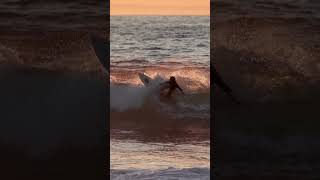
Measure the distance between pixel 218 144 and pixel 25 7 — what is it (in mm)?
2389

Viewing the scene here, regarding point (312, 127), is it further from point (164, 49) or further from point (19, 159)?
point (164, 49)

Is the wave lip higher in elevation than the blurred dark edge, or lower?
lower

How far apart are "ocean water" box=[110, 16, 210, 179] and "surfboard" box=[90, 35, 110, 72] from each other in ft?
7.96

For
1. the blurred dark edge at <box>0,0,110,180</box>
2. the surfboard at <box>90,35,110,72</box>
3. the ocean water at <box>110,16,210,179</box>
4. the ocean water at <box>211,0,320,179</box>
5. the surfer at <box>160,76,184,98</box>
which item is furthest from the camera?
the surfer at <box>160,76,184,98</box>

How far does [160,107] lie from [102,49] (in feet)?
35.5

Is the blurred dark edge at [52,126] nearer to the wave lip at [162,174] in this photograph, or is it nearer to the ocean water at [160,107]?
the wave lip at [162,174]

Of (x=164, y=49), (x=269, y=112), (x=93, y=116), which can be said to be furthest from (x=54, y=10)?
(x=164, y=49)

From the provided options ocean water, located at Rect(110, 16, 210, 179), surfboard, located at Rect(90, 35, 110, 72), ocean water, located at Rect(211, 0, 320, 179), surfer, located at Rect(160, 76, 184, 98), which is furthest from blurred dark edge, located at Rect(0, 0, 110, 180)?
surfer, located at Rect(160, 76, 184, 98)

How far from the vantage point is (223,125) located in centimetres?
584

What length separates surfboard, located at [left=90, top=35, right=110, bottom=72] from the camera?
16.7 ft

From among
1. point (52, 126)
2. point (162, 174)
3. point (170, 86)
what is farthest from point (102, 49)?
point (170, 86)

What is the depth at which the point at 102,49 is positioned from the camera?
5336mm

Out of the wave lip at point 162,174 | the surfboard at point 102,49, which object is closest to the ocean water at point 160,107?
the wave lip at point 162,174

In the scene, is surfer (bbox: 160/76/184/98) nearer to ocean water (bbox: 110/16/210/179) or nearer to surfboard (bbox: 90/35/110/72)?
ocean water (bbox: 110/16/210/179)
